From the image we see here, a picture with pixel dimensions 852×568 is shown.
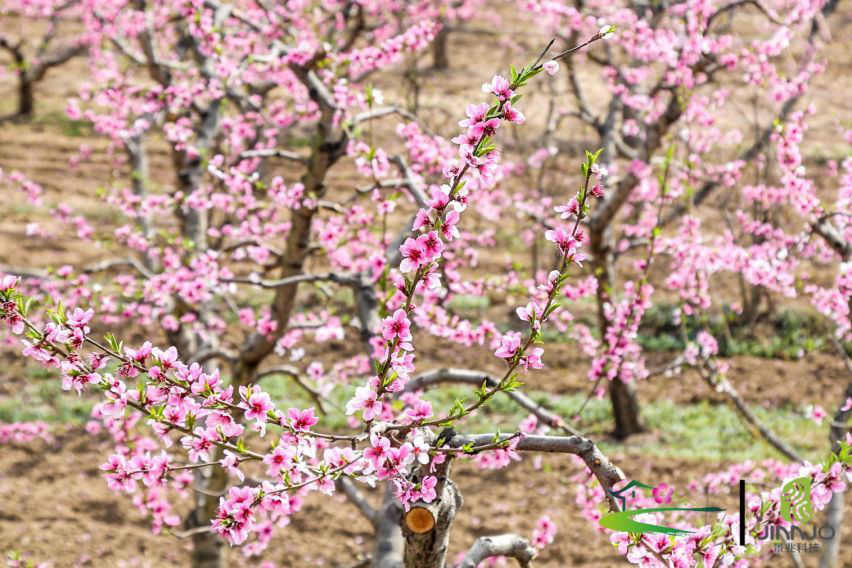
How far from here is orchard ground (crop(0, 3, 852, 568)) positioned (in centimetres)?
767

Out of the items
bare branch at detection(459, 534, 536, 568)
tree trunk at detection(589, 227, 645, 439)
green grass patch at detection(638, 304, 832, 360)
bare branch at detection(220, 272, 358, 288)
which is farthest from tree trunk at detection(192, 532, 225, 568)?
green grass patch at detection(638, 304, 832, 360)

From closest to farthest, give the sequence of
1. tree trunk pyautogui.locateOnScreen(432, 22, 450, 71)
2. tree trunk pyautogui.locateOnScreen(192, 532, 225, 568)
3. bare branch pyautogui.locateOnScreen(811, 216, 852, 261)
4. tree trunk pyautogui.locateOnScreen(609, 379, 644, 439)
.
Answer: bare branch pyautogui.locateOnScreen(811, 216, 852, 261)
tree trunk pyautogui.locateOnScreen(192, 532, 225, 568)
tree trunk pyautogui.locateOnScreen(609, 379, 644, 439)
tree trunk pyautogui.locateOnScreen(432, 22, 450, 71)

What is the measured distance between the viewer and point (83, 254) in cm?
1487

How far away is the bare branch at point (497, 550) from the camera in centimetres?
299

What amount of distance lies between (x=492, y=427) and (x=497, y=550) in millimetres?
6590

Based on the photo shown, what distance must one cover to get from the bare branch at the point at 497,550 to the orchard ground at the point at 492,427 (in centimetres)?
322

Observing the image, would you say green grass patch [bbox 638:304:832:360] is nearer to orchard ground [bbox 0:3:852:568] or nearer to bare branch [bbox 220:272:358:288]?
orchard ground [bbox 0:3:852:568]

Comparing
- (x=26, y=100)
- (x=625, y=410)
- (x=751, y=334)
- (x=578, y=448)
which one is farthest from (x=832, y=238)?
(x=26, y=100)

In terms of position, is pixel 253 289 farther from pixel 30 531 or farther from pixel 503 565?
pixel 503 565

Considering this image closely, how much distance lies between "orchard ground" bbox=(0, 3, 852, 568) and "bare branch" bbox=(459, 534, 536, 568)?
10.6 ft

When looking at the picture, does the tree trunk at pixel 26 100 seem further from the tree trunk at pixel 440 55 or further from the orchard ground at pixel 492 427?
the tree trunk at pixel 440 55

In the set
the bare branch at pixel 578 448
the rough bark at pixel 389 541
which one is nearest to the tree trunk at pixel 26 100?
the rough bark at pixel 389 541

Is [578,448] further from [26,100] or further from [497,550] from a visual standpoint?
[26,100]

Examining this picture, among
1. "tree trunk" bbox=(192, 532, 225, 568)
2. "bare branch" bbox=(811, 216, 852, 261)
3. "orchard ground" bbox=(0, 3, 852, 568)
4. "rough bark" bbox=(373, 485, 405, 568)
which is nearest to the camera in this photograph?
"rough bark" bbox=(373, 485, 405, 568)
